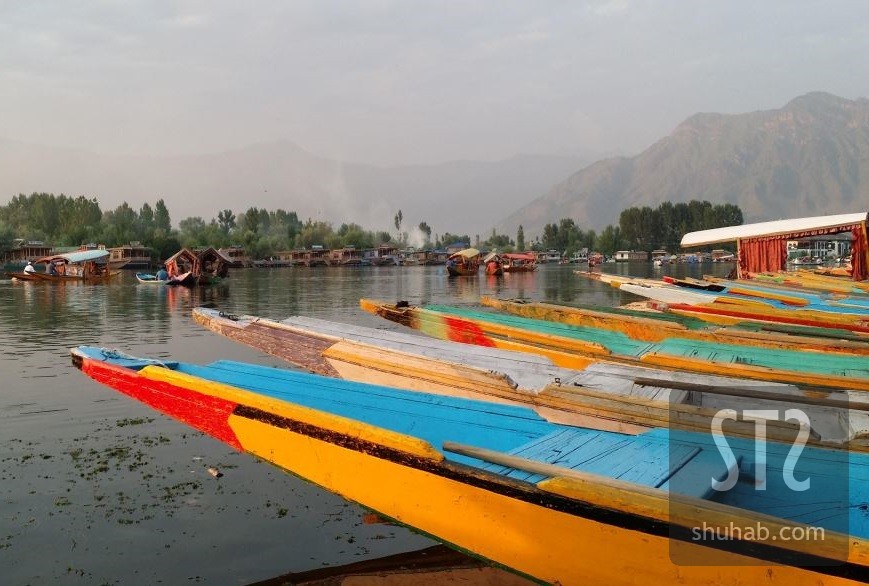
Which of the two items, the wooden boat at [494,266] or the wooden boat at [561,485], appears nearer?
the wooden boat at [561,485]

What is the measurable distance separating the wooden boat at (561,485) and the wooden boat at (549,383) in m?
0.53

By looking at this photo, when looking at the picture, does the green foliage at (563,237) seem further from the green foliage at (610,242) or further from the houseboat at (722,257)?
the houseboat at (722,257)

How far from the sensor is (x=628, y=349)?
10.1 meters

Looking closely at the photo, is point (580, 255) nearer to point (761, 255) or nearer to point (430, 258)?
point (430, 258)

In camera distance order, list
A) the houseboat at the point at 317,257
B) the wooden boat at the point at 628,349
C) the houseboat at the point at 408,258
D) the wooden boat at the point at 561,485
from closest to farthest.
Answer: the wooden boat at the point at 561,485 → the wooden boat at the point at 628,349 → the houseboat at the point at 317,257 → the houseboat at the point at 408,258

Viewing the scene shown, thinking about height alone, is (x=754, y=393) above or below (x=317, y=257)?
below

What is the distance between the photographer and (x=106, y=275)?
60938 mm

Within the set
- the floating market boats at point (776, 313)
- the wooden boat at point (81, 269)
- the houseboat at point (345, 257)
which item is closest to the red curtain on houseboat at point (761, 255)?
the floating market boats at point (776, 313)

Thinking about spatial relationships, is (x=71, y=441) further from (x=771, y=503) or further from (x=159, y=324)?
(x=159, y=324)

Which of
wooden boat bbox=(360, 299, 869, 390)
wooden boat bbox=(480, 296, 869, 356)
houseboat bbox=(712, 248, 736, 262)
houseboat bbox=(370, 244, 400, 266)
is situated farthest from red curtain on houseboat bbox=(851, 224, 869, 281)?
houseboat bbox=(370, 244, 400, 266)

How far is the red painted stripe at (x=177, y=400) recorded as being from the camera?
20.6 ft

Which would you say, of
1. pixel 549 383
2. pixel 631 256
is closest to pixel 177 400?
pixel 549 383

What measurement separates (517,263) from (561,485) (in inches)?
3251

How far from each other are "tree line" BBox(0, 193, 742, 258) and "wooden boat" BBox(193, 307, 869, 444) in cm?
10600
